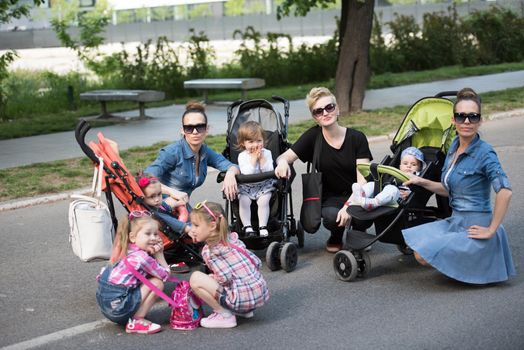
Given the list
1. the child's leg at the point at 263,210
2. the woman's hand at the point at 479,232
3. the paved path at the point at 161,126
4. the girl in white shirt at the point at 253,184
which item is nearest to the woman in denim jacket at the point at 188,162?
the girl in white shirt at the point at 253,184

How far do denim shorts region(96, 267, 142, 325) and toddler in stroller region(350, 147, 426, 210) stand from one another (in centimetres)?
196

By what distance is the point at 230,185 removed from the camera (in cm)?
765

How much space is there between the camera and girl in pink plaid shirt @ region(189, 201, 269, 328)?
625 cm

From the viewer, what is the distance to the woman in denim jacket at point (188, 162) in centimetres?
764

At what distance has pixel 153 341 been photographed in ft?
20.2

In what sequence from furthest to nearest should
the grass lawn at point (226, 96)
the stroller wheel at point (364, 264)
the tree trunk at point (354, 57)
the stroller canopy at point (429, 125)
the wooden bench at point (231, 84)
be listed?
the wooden bench at point (231, 84), the grass lawn at point (226, 96), the tree trunk at point (354, 57), the stroller canopy at point (429, 125), the stroller wheel at point (364, 264)

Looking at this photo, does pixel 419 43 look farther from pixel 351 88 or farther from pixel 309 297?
pixel 309 297

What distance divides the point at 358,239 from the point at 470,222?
0.85 meters

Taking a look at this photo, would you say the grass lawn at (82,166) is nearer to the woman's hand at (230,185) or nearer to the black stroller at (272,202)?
the black stroller at (272,202)

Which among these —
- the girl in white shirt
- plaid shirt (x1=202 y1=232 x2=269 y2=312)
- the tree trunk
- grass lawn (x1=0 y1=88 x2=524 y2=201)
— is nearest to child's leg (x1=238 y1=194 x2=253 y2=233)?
A: the girl in white shirt

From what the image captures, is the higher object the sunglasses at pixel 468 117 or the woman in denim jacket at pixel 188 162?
the sunglasses at pixel 468 117

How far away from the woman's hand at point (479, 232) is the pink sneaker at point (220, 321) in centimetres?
185

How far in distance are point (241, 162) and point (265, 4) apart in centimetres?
4914

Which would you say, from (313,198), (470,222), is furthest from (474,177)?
(313,198)
